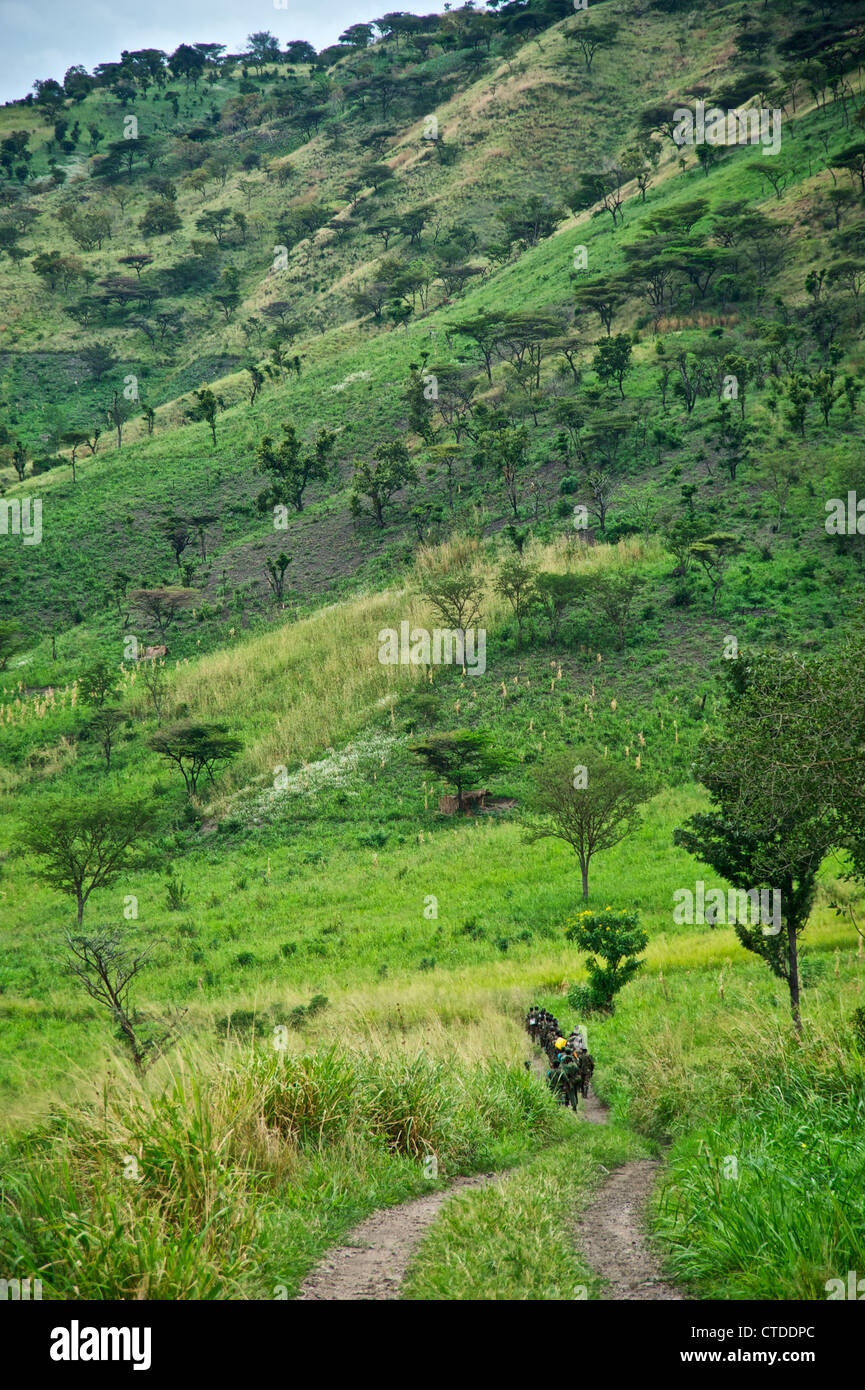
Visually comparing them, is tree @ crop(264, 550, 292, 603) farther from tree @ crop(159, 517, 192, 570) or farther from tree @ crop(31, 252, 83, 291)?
tree @ crop(31, 252, 83, 291)

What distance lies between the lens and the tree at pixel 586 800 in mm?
30250

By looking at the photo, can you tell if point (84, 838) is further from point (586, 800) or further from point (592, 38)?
point (592, 38)

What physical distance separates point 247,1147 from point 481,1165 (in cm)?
280

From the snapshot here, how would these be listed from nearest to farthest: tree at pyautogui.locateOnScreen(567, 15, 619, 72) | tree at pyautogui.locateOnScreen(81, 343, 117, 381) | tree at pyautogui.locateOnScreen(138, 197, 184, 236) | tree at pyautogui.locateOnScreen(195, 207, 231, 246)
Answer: tree at pyautogui.locateOnScreen(81, 343, 117, 381), tree at pyautogui.locateOnScreen(567, 15, 619, 72), tree at pyautogui.locateOnScreen(138, 197, 184, 236), tree at pyautogui.locateOnScreen(195, 207, 231, 246)

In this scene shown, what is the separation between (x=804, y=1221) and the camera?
4.86 metres

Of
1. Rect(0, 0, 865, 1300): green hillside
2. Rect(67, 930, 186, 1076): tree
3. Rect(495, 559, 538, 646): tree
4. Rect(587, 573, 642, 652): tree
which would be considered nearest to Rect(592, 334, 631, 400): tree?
Rect(0, 0, 865, 1300): green hillside

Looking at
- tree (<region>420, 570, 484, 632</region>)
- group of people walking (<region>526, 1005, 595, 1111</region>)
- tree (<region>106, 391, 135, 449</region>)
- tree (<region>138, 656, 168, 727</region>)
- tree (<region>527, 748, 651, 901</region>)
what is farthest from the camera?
tree (<region>106, 391, 135, 449</region>)

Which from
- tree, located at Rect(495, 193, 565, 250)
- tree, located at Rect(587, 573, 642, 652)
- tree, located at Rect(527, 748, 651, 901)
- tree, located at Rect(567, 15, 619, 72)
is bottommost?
tree, located at Rect(527, 748, 651, 901)

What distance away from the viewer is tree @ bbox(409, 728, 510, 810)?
3928 cm

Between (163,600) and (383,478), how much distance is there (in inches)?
832

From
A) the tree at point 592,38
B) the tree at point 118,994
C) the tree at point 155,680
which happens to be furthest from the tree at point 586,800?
the tree at point 592,38

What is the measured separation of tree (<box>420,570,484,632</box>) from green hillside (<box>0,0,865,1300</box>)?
0.36 metres

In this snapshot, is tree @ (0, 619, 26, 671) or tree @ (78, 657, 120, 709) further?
tree @ (0, 619, 26, 671)
